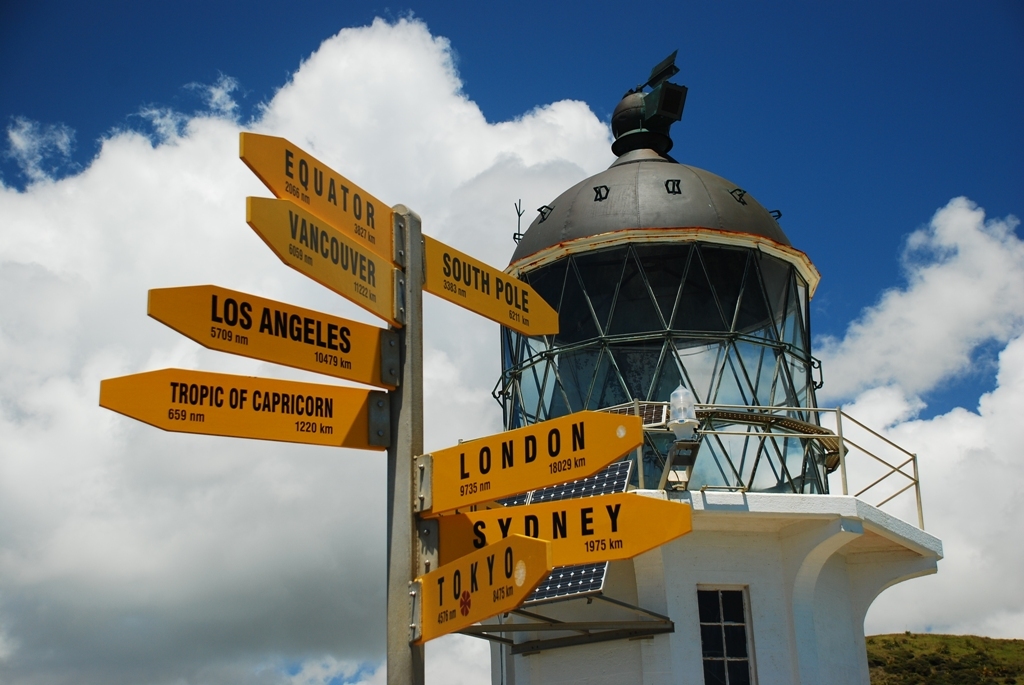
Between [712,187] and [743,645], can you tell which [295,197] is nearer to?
[743,645]

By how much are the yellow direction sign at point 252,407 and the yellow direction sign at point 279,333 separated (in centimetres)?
Answer: 17

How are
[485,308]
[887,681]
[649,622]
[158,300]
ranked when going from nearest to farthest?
[158,300] < [485,308] < [649,622] < [887,681]

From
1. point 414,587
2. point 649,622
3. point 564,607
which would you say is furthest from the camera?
point 564,607

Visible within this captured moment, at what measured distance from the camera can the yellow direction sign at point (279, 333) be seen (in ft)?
19.0

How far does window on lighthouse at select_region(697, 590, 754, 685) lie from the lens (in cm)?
1277

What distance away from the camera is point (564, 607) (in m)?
13.5

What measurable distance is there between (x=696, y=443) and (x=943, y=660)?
25.8 m

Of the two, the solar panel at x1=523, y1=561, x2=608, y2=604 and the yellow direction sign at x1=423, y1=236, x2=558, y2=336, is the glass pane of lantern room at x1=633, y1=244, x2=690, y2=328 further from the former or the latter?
the yellow direction sign at x1=423, y1=236, x2=558, y2=336

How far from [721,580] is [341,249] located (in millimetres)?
8159

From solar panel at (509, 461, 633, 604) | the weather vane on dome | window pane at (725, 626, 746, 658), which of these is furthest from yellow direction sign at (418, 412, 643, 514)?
the weather vane on dome

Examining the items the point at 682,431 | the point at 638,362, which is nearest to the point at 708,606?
the point at 682,431

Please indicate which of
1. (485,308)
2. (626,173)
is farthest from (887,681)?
(485,308)

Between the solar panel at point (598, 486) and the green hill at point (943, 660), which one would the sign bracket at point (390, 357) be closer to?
the solar panel at point (598, 486)

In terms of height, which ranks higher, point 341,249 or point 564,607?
point 341,249
